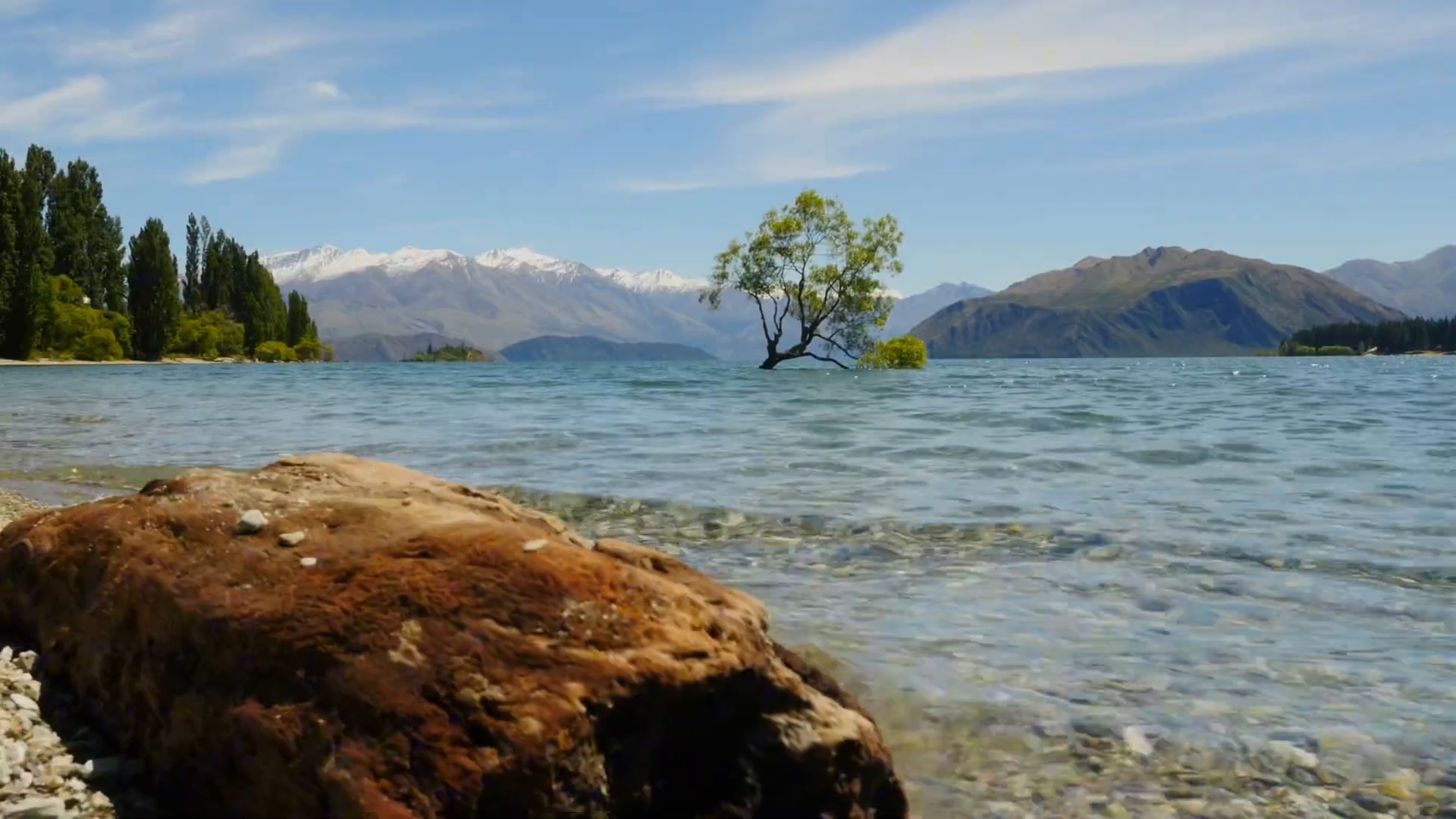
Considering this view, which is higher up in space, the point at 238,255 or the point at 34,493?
the point at 238,255

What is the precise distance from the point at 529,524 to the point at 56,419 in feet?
86.5

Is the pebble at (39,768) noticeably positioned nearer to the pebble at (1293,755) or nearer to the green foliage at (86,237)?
the pebble at (1293,755)

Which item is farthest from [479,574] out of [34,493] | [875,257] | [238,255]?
[238,255]

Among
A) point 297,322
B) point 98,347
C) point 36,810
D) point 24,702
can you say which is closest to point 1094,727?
point 36,810

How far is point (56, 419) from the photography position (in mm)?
25859

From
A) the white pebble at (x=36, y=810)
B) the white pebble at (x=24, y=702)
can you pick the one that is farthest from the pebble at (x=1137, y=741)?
the white pebble at (x=24, y=702)

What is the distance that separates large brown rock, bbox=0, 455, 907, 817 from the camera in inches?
135

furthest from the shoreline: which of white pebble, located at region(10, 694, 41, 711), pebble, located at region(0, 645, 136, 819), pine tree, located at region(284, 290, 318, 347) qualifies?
pebble, located at region(0, 645, 136, 819)

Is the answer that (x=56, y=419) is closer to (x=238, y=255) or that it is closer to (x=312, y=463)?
(x=312, y=463)

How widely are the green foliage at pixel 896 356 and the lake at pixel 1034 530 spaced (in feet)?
137

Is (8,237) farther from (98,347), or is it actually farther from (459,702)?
(459,702)

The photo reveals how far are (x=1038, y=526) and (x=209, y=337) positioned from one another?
121 metres

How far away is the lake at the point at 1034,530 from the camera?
5926mm

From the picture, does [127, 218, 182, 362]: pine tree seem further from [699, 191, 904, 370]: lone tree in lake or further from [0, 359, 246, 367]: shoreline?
[699, 191, 904, 370]: lone tree in lake
